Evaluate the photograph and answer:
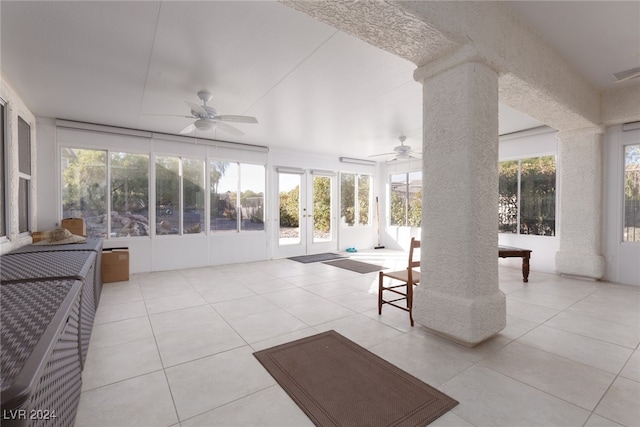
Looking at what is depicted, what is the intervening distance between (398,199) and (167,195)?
6.18 metres

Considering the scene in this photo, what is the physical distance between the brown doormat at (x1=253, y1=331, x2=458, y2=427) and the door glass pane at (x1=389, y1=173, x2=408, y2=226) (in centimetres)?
654

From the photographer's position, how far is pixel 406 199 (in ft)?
27.8

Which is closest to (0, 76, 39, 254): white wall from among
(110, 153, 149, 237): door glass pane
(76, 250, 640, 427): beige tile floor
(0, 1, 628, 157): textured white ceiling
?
(0, 1, 628, 157): textured white ceiling

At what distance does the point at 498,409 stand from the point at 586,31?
3487 mm

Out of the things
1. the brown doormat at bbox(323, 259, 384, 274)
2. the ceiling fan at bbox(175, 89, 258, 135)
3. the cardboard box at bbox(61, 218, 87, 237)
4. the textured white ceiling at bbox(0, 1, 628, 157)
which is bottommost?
the brown doormat at bbox(323, 259, 384, 274)

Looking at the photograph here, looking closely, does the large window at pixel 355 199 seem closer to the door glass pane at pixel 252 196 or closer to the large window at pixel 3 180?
the door glass pane at pixel 252 196

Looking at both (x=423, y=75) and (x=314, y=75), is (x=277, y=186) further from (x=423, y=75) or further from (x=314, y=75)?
(x=423, y=75)

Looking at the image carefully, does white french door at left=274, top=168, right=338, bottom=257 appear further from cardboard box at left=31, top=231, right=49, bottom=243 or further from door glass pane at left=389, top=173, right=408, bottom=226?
cardboard box at left=31, top=231, right=49, bottom=243

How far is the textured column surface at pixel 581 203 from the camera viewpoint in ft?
14.7

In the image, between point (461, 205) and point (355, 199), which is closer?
point (461, 205)

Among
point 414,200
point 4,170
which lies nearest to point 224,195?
point 4,170

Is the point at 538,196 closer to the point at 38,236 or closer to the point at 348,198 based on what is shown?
the point at 348,198

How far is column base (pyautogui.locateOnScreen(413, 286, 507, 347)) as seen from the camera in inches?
91.4

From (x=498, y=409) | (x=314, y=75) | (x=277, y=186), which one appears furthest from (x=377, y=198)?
(x=498, y=409)
